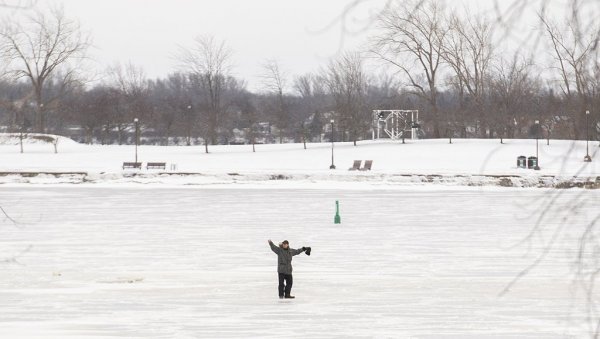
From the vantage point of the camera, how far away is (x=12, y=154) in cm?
6294

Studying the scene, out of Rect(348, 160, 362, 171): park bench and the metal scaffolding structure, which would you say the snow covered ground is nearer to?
Rect(348, 160, 362, 171): park bench

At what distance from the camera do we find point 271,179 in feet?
157

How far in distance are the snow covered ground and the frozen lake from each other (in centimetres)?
1908

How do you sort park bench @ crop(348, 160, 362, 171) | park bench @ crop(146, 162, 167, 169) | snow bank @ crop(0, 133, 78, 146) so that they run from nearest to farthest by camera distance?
park bench @ crop(348, 160, 362, 171) < park bench @ crop(146, 162, 167, 169) < snow bank @ crop(0, 133, 78, 146)

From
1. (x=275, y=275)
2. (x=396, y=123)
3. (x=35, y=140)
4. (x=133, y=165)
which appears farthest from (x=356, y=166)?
(x=275, y=275)

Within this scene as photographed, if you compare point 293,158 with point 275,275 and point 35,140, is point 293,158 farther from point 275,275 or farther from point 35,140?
point 275,275

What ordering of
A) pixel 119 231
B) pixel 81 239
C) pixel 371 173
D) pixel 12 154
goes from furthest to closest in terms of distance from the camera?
pixel 12 154, pixel 371 173, pixel 119 231, pixel 81 239

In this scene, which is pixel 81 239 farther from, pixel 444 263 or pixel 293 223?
pixel 444 263

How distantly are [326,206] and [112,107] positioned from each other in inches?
2008

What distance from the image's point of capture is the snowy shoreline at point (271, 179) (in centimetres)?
4603

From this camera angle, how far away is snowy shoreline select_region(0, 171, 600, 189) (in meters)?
46.0

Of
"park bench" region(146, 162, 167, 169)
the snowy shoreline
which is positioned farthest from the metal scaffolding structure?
"park bench" region(146, 162, 167, 169)

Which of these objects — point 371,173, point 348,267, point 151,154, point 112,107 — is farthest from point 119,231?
point 112,107

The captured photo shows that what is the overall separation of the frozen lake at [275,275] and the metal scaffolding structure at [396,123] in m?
37.3
